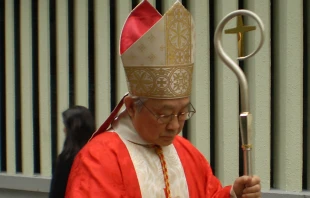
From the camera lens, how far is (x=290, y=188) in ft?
16.4

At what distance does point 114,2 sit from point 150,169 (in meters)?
2.92

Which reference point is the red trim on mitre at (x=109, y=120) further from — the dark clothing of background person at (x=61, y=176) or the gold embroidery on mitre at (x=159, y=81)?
the dark clothing of background person at (x=61, y=176)

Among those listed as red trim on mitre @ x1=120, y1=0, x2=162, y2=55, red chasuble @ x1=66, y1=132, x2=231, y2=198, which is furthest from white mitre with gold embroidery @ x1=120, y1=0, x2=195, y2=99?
red chasuble @ x1=66, y1=132, x2=231, y2=198

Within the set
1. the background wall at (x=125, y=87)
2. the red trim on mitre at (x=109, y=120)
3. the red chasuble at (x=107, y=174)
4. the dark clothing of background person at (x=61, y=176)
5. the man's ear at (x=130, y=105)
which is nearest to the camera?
the red chasuble at (x=107, y=174)

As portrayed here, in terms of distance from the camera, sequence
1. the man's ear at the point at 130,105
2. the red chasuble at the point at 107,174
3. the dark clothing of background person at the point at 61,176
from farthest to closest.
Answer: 1. the dark clothing of background person at the point at 61,176
2. the man's ear at the point at 130,105
3. the red chasuble at the point at 107,174

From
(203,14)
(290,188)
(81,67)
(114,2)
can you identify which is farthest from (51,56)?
(290,188)

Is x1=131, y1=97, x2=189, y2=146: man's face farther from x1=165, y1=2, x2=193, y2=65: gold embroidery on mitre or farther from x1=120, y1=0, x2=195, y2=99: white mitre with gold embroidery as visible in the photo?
x1=165, y1=2, x2=193, y2=65: gold embroidery on mitre

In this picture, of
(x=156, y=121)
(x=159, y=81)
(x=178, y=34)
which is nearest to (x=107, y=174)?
(x=156, y=121)

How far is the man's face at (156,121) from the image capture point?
271cm

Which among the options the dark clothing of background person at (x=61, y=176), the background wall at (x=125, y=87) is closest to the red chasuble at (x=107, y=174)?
the dark clothing of background person at (x=61, y=176)

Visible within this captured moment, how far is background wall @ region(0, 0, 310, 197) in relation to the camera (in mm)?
4945

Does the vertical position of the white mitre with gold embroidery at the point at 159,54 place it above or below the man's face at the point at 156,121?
above

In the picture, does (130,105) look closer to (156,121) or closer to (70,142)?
(156,121)

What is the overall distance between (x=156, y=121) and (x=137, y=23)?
49 cm
